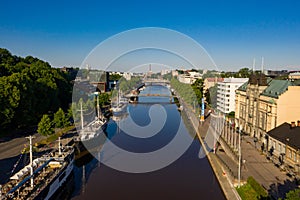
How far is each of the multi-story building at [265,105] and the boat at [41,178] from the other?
17.8 m

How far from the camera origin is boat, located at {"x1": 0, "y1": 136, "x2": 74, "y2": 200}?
14234 mm

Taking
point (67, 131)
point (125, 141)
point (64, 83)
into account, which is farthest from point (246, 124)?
point (64, 83)

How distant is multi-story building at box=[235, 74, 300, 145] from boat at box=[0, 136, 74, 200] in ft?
58.5

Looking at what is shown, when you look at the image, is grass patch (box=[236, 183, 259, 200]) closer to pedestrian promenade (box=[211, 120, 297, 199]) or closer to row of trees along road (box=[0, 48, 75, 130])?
pedestrian promenade (box=[211, 120, 297, 199])

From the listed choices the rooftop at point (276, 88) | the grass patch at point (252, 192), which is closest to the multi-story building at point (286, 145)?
the rooftop at point (276, 88)

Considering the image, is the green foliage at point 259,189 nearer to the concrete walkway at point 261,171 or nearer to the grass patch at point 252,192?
the grass patch at point 252,192

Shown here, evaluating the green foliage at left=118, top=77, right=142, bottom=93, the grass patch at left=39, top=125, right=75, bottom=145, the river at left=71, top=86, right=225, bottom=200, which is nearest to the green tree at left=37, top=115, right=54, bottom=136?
the grass patch at left=39, top=125, right=75, bottom=145

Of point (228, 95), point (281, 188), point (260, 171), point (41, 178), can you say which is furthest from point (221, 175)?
point (228, 95)

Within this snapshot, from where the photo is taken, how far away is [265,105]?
2747 cm

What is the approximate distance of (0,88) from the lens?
92.9 feet

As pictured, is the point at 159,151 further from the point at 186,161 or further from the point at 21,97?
the point at 21,97

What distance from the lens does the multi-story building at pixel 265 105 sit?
25.2 metres

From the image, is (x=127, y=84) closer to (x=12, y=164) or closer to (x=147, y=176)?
(x=12, y=164)

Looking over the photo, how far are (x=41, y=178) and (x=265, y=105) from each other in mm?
21726
